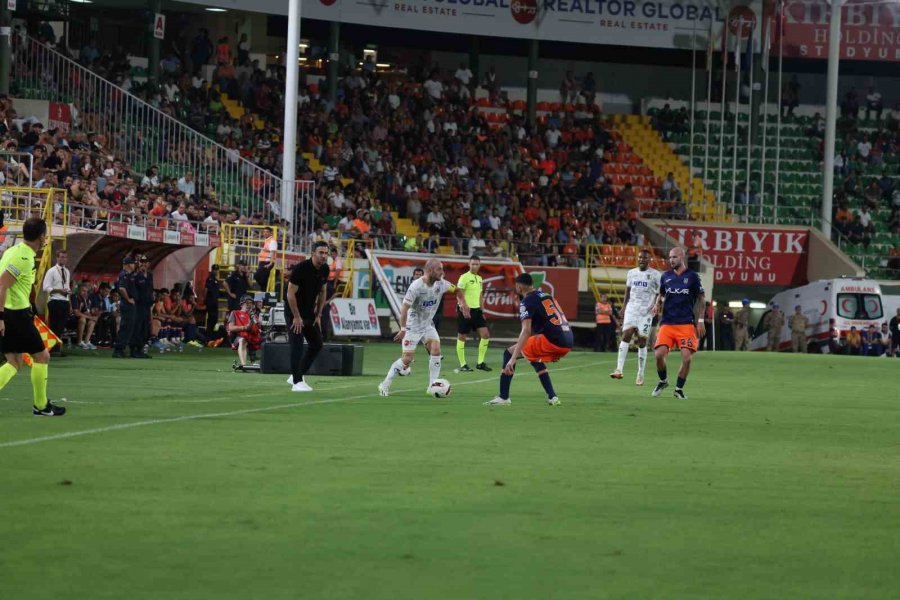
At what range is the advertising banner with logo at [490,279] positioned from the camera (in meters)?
41.1

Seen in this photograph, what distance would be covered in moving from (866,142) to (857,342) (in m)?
15.4

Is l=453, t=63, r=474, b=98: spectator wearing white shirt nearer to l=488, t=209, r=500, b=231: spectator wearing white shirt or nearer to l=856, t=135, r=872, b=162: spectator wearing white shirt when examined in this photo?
l=488, t=209, r=500, b=231: spectator wearing white shirt

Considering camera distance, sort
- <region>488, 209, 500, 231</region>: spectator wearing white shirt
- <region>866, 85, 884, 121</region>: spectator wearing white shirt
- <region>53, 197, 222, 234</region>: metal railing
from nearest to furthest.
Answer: <region>53, 197, 222, 234</region>: metal railing, <region>488, 209, 500, 231</region>: spectator wearing white shirt, <region>866, 85, 884, 121</region>: spectator wearing white shirt

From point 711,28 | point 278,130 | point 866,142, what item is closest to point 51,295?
point 278,130

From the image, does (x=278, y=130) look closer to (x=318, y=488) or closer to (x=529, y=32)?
(x=529, y=32)

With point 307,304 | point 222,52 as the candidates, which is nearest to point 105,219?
point 307,304

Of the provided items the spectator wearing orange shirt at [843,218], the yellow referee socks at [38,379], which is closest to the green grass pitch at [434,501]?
the yellow referee socks at [38,379]

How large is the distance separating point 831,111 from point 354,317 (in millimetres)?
22742

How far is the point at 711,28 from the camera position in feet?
184

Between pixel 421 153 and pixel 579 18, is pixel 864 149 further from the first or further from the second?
pixel 421 153

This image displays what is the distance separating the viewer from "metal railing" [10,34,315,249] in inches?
1566

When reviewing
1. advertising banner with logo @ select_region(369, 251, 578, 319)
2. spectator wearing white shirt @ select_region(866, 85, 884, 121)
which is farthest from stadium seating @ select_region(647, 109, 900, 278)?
advertising banner with logo @ select_region(369, 251, 578, 319)

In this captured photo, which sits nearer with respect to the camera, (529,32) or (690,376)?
(690,376)

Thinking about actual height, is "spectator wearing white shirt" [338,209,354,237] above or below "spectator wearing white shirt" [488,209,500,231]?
below
